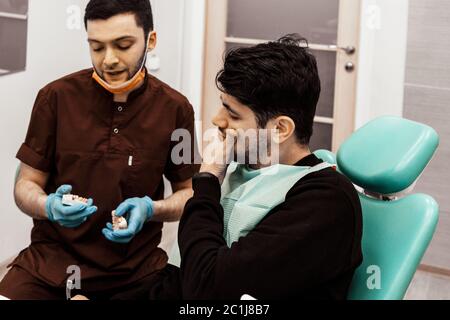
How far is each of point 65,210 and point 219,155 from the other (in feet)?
1.33

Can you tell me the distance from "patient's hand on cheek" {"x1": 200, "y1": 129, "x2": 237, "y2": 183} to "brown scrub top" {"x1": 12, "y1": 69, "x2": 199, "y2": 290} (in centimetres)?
30

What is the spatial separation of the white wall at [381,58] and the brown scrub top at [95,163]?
1775 mm

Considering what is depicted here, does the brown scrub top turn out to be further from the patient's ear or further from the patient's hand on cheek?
the patient's ear

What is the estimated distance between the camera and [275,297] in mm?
1401

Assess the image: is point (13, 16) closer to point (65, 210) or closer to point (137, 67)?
point (137, 67)

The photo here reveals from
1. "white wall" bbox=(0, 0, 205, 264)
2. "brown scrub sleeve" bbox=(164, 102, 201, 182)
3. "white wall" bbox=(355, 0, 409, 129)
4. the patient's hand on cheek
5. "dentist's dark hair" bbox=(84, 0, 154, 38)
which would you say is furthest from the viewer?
"white wall" bbox=(355, 0, 409, 129)

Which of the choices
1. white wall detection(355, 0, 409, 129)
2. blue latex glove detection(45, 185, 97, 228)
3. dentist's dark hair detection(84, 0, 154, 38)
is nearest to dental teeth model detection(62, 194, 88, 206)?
blue latex glove detection(45, 185, 97, 228)

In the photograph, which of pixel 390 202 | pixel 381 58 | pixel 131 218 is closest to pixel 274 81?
pixel 390 202

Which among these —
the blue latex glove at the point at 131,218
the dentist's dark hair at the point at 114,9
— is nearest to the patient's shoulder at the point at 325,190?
the blue latex glove at the point at 131,218

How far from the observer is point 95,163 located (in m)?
1.89

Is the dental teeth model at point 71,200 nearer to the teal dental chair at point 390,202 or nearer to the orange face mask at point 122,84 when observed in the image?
the orange face mask at point 122,84

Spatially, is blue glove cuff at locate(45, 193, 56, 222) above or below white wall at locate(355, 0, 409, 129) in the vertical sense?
below

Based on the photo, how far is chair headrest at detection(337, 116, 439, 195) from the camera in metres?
1.58
